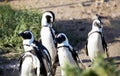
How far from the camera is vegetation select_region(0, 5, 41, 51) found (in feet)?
26.7

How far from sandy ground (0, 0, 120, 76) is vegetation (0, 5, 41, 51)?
24.9 inches

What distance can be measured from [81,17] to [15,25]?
5.99 feet

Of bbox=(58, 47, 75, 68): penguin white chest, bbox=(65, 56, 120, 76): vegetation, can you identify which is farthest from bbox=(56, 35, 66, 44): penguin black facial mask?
bbox=(65, 56, 120, 76): vegetation

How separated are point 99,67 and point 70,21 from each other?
834 cm

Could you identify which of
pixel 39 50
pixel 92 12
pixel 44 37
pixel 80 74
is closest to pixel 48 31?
pixel 44 37

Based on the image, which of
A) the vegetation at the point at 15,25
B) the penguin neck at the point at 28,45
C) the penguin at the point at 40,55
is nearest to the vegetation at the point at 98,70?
the penguin at the point at 40,55

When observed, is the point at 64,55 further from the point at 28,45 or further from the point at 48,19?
the point at 48,19

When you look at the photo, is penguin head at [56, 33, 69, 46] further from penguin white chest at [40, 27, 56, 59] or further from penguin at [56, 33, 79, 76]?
penguin white chest at [40, 27, 56, 59]

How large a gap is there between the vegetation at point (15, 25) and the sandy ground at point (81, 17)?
63 cm

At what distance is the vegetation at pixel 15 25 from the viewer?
812cm

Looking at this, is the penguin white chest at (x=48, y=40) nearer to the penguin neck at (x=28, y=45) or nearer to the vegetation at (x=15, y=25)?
the penguin neck at (x=28, y=45)

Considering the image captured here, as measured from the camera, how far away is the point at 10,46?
816cm

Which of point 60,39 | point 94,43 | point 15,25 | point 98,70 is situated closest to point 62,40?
point 60,39

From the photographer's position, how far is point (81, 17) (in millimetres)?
9555
